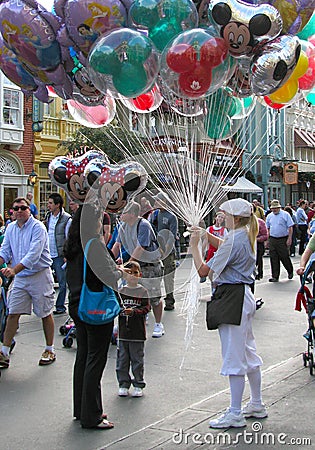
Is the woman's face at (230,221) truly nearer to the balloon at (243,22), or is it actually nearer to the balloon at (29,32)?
the balloon at (243,22)

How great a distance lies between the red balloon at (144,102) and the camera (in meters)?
6.53

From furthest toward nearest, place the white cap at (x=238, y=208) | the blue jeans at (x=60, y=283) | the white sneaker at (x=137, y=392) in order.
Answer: the blue jeans at (x=60, y=283)
the white sneaker at (x=137, y=392)
the white cap at (x=238, y=208)

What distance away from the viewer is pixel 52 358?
6.96 metres

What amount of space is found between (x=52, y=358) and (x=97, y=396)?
7.03ft

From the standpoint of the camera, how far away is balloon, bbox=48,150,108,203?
208 inches

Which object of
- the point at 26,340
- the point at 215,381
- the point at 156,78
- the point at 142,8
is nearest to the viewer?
the point at 142,8

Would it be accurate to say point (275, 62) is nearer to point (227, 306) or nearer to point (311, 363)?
point (227, 306)

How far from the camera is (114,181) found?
5348 millimetres

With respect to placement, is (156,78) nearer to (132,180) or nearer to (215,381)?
(132,180)

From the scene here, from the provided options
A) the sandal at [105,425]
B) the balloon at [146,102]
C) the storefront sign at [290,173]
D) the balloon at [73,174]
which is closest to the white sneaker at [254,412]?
the sandal at [105,425]

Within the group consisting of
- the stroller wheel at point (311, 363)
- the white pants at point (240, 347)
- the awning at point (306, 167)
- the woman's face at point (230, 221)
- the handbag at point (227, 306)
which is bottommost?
the stroller wheel at point (311, 363)

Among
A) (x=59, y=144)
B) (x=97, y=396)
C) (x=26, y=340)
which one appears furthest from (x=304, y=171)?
(x=97, y=396)

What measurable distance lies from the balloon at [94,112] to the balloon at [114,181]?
145 centimetres

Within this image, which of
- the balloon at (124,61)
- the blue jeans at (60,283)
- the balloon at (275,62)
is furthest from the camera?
the blue jeans at (60,283)
